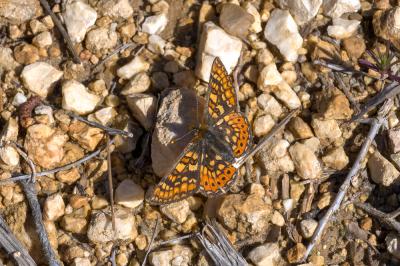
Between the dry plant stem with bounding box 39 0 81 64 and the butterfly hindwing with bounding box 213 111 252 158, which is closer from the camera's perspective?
the butterfly hindwing with bounding box 213 111 252 158

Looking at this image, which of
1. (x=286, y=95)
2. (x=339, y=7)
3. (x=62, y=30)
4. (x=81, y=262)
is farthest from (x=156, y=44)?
(x=81, y=262)

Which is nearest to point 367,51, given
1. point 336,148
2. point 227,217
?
point 336,148

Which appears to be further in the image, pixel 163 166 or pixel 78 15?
pixel 78 15

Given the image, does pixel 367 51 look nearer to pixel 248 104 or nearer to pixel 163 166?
pixel 248 104

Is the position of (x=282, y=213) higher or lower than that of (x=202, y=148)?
lower

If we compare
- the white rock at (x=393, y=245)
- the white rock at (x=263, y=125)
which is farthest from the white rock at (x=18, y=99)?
the white rock at (x=393, y=245)

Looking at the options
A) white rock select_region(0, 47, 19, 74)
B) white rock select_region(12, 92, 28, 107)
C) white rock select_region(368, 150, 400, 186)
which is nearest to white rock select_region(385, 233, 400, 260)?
white rock select_region(368, 150, 400, 186)

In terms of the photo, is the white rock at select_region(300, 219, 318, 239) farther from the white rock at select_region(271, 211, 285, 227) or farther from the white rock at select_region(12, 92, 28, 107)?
the white rock at select_region(12, 92, 28, 107)
